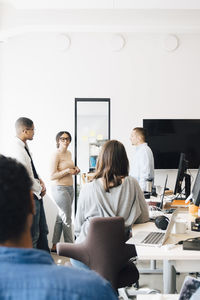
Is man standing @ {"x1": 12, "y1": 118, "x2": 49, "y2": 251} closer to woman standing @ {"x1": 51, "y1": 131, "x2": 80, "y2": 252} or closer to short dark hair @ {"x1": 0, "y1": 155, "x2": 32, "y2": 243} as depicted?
woman standing @ {"x1": 51, "y1": 131, "x2": 80, "y2": 252}

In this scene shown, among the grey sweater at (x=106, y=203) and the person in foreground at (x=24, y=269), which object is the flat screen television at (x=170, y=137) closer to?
the grey sweater at (x=106, y=203)

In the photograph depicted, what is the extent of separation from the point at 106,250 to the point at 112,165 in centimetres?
58

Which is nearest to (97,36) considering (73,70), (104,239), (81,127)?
(73,70)

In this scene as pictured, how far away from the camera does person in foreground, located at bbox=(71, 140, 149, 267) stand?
2439mm

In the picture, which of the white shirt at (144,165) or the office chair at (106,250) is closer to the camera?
the office chair at (106,250)

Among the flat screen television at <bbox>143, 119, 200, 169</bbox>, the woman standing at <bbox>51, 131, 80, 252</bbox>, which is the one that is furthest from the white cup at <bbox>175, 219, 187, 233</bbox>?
the flat screen television at <bbox>143, 119, 200, 169</bbox>

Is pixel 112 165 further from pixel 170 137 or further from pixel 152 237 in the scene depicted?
pixel 170 137

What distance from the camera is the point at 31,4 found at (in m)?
4.35

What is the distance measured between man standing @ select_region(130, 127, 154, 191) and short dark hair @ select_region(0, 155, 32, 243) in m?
3.22

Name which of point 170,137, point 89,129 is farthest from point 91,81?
point 170,137

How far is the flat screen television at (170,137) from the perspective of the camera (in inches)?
194

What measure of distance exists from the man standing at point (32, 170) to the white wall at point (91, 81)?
1.37 meters

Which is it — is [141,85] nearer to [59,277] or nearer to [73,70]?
[73,70]

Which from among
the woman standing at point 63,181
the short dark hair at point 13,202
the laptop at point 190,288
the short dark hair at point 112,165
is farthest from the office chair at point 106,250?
the woman standing at point 63,181
